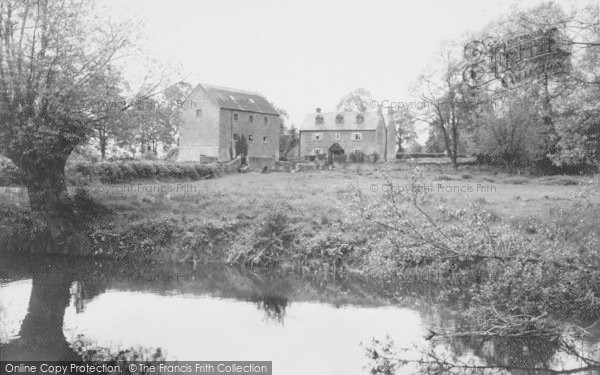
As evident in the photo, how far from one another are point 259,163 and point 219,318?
106 feet

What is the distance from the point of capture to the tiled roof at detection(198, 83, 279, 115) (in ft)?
177

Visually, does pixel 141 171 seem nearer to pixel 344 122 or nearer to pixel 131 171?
pixel 131 171

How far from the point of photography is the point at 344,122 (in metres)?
68.6

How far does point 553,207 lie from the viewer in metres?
19.2

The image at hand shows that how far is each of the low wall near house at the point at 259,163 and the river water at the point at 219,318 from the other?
26.2 metres

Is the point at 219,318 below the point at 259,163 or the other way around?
below

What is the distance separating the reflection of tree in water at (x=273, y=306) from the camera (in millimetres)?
13711

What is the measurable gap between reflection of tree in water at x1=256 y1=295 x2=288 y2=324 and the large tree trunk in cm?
916

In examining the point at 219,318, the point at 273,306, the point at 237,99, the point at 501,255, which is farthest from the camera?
the point at 237,99

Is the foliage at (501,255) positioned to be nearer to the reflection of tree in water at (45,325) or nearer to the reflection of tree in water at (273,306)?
the reflection of tree in water at (273,306)

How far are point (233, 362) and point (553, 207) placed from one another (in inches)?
539

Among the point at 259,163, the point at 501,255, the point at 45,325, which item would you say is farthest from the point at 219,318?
the point at 259,163

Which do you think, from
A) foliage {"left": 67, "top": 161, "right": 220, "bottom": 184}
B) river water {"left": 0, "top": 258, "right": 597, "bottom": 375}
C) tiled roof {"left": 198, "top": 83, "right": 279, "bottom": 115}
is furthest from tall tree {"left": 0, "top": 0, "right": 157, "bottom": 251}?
tiled roof {"left": 198, "top": 83, "right": 279, "bottom": 115}

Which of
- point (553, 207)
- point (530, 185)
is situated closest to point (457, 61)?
point (530, 185)
